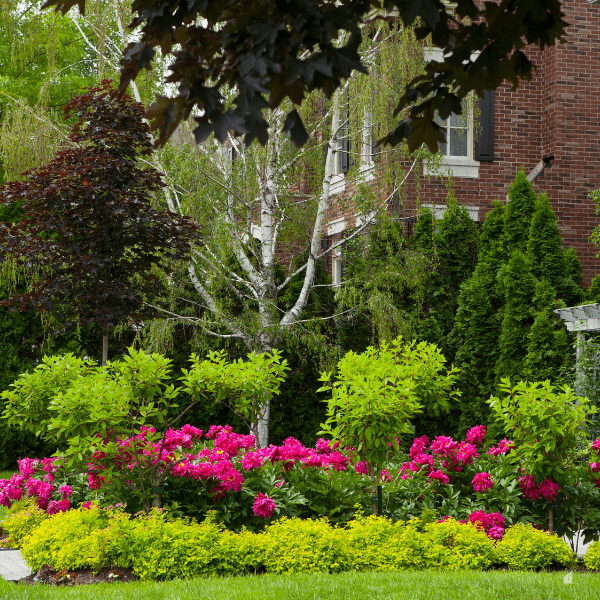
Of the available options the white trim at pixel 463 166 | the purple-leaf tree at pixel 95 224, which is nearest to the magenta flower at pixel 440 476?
the purple-leaf tree at pixel 95 224

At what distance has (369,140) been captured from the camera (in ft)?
36.8

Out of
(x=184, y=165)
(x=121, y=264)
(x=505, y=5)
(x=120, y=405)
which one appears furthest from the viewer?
(x=184, y=165)

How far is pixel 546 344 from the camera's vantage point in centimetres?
968

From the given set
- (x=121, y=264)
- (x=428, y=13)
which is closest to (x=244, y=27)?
(x=428, y=13)

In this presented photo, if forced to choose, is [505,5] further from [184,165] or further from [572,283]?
[572,283]

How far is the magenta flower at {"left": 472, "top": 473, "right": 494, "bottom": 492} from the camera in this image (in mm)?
6531

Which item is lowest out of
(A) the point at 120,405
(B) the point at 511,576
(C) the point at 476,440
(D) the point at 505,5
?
(B) the point at 511,576

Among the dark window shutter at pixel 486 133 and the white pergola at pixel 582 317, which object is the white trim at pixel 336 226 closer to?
the dark window shutter at pixel 486 133

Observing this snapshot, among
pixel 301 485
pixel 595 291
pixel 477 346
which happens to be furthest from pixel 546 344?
pixel 301 485

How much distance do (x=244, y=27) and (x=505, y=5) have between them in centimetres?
150

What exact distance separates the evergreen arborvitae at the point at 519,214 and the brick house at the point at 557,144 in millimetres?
1558

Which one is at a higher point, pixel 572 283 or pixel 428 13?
pixel 428 13

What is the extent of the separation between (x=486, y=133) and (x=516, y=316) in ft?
11.9

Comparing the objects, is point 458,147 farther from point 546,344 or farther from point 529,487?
point 529,487
